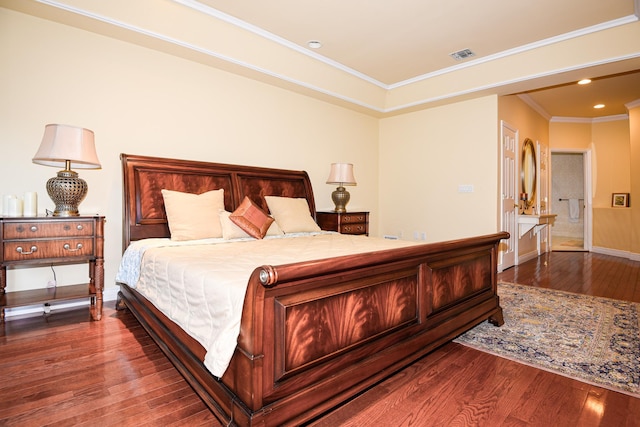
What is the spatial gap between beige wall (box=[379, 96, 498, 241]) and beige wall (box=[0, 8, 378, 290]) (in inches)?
78.9

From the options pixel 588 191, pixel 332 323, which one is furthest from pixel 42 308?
pixel 588 191

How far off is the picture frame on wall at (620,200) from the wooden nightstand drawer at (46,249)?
8889mm

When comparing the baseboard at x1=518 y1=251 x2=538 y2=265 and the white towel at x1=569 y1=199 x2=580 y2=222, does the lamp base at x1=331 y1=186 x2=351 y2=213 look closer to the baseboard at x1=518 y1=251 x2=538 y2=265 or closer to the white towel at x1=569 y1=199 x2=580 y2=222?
the baseboard at x1=518 y1=251 x2=538 y2=265

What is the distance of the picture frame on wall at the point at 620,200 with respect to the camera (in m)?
6.66

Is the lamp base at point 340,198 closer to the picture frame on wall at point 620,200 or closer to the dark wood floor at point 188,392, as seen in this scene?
the dark wood floor at point 188,392

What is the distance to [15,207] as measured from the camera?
2607 millimetres

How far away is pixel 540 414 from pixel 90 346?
2704 mm

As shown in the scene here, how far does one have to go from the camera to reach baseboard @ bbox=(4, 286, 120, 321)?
277 cm

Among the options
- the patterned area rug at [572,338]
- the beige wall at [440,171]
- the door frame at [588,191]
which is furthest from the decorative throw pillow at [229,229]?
the door frame at [588,191]

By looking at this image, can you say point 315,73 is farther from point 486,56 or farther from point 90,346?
point 90,346

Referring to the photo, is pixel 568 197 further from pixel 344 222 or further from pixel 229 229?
pixel 229 229

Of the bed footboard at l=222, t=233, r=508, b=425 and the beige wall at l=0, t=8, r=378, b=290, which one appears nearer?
the bed footboard at l=222, t=233, r=508, b=425

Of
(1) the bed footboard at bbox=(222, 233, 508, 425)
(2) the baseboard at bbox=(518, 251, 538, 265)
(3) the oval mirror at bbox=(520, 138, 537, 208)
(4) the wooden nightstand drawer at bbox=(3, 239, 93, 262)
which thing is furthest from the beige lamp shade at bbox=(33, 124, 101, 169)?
(2) the baseboard at bbox=(518, 251, 538, 265)

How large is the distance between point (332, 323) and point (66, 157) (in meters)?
2.42
